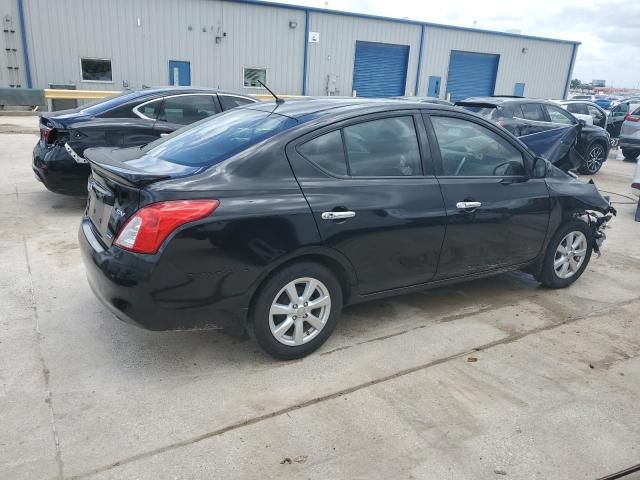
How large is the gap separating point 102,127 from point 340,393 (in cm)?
486

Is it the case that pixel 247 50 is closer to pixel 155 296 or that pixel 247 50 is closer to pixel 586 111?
pixel 586 111

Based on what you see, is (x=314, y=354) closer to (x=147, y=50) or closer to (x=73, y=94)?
(x=73, y=94)

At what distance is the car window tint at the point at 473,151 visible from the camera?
3984mm

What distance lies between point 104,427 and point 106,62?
21731 mm

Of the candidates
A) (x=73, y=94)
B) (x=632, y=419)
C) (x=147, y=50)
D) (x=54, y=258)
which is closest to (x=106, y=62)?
(x=147, y=50)

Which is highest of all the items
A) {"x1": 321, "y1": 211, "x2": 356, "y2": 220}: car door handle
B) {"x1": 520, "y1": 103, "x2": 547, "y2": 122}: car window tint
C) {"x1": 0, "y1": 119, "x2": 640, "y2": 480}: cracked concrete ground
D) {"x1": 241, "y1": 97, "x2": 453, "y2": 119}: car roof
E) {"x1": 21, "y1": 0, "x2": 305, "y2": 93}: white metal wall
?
{"x1": 21, "y1": 0, "x2": 305, "y2": 93}: white metal wall

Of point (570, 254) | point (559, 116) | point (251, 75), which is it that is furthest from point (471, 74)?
point (570, 254)

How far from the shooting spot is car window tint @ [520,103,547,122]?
35.7 ft

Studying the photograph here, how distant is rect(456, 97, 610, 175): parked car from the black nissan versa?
628 cm

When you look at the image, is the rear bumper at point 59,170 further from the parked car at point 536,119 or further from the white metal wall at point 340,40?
A: the white metal wall at point 340,40

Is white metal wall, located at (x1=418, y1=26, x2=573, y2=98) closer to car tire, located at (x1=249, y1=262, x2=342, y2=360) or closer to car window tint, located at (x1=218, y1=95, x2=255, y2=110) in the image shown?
car window tint, located at (x1=218, y1=95, x2=255, y2=110)

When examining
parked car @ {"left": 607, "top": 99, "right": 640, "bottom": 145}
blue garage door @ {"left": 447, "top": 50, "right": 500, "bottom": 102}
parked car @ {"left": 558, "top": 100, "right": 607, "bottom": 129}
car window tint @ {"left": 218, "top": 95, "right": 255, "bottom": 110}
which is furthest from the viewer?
blue garage door @ {"left": 447, "top": 50, "right": 500, "bottom": 102}

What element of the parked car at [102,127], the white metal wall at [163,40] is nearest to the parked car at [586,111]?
the parked car at [102,127]

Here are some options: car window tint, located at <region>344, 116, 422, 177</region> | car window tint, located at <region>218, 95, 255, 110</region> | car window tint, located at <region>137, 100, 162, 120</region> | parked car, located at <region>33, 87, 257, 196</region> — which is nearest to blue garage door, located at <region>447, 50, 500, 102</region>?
car window tint, located at <region>218, 95, 255, 110</region>
